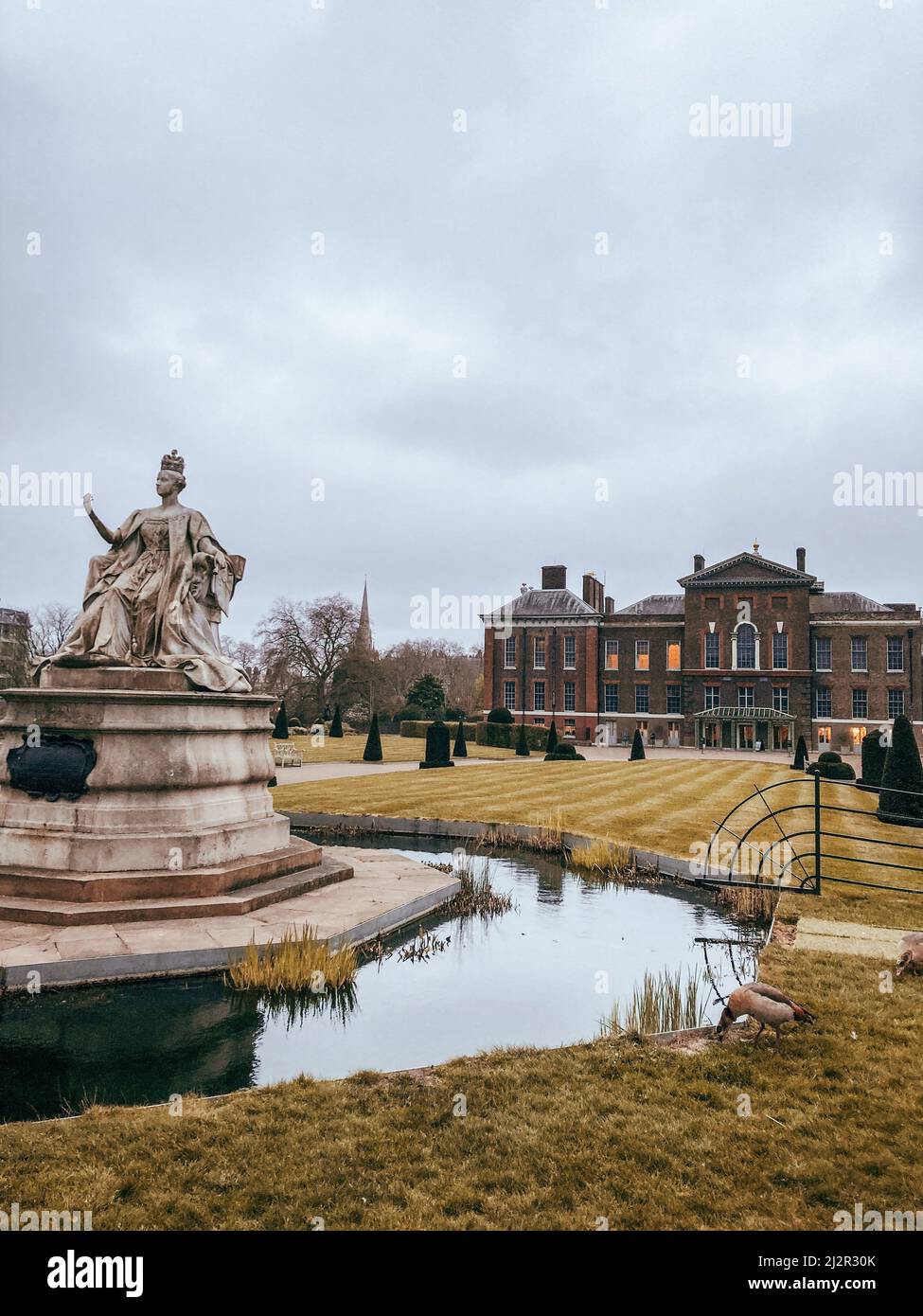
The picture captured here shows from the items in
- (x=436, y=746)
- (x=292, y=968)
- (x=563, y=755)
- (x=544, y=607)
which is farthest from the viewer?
(x=544, y=607)

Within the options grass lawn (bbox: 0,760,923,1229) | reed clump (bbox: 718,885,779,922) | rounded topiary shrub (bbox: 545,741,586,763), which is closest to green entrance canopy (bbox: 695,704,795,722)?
rounded topiary shrub (bbox: 545,741,586,763)

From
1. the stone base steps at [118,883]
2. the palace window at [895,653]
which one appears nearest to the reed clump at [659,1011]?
the stone base steps at [118,883]

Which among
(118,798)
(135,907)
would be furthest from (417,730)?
(135,907)

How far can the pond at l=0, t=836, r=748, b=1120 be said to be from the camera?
4957 millimetres

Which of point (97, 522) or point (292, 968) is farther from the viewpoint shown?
point (97, 522)

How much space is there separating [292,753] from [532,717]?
1233 inches

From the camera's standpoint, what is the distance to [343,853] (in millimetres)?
11969

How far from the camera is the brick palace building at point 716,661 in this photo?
54.3 meters

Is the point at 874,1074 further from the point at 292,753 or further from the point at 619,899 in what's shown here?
the point at 292,753

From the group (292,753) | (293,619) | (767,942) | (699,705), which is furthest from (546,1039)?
(293,619)

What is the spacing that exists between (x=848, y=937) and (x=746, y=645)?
51855 millimetres

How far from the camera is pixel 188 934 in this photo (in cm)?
708

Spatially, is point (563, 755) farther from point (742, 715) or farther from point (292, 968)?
point (292, 968)

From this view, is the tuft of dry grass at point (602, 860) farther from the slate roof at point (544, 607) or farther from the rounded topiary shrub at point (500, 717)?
the slate roof at point (544, 607)
